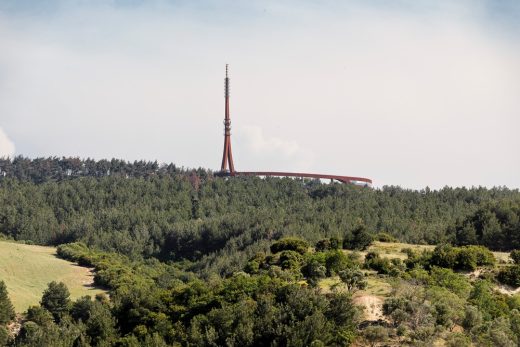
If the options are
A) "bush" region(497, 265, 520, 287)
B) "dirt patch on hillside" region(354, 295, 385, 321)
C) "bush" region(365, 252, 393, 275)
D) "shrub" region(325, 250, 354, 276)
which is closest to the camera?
"dirt patch on hillside" region(354, 295, 385, 321)

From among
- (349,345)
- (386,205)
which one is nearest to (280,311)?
(349,345)

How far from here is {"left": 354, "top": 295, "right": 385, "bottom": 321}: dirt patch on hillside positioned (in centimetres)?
5953

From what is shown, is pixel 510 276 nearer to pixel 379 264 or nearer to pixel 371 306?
pixel 379 264

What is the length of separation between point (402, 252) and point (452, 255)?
13615mm

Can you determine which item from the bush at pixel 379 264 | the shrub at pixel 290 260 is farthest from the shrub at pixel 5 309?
the bush at pixel 379 264

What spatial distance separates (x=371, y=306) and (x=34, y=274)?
99365 mm

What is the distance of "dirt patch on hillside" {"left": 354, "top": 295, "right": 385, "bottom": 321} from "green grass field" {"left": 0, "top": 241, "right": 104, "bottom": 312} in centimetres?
7286

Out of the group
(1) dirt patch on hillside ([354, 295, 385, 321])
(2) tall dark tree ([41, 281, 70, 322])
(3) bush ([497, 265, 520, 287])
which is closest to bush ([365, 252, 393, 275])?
(1) dirt patch on hillside ([354, 295, 385, 321])

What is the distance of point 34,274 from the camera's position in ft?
456

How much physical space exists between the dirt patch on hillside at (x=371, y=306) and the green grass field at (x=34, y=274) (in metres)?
72.9

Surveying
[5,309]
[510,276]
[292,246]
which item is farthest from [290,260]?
[5,309]

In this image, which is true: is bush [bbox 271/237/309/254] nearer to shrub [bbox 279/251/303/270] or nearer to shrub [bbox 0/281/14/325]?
shrub [bbox 279/251/303/270]

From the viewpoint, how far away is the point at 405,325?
180 ft

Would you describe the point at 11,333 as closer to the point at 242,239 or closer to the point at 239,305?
the point at 239,305
